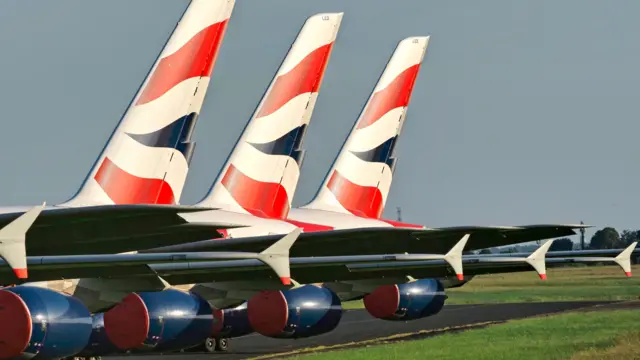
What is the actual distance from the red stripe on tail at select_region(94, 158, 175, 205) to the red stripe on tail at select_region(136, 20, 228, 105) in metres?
2.18

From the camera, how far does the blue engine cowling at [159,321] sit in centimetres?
3725

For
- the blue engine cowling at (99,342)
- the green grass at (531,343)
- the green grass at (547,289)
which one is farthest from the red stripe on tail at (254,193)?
the green grass at (547,289)

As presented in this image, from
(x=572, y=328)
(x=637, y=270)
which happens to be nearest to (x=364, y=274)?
(x=572, y=328)

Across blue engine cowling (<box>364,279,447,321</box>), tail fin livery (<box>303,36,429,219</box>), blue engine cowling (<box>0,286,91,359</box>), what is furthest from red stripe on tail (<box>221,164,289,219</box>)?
blue engine cowling (<box>0,286,91,359</box>)

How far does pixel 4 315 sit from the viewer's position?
31609mm

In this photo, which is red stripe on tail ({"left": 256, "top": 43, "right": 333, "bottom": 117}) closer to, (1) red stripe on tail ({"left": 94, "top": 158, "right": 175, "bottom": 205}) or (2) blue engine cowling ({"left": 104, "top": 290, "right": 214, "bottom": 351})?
(2) blue engine cowling ({"left": 104, "top": 290, "right": 214, "bottom": 351})

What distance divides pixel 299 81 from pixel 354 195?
933 cm

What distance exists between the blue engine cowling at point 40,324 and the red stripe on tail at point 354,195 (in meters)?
23.0

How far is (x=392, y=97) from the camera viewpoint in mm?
57781

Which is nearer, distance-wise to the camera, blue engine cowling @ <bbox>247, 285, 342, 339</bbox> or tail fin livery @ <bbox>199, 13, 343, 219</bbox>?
blue engine cowling @ <bbox>247, 285, 342, 339</bbox>

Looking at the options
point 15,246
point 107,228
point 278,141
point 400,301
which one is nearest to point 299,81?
point 278,141

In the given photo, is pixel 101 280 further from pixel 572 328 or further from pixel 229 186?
pixel 572 328

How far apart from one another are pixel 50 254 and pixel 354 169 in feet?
86.1

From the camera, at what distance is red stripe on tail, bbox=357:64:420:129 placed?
186ft
